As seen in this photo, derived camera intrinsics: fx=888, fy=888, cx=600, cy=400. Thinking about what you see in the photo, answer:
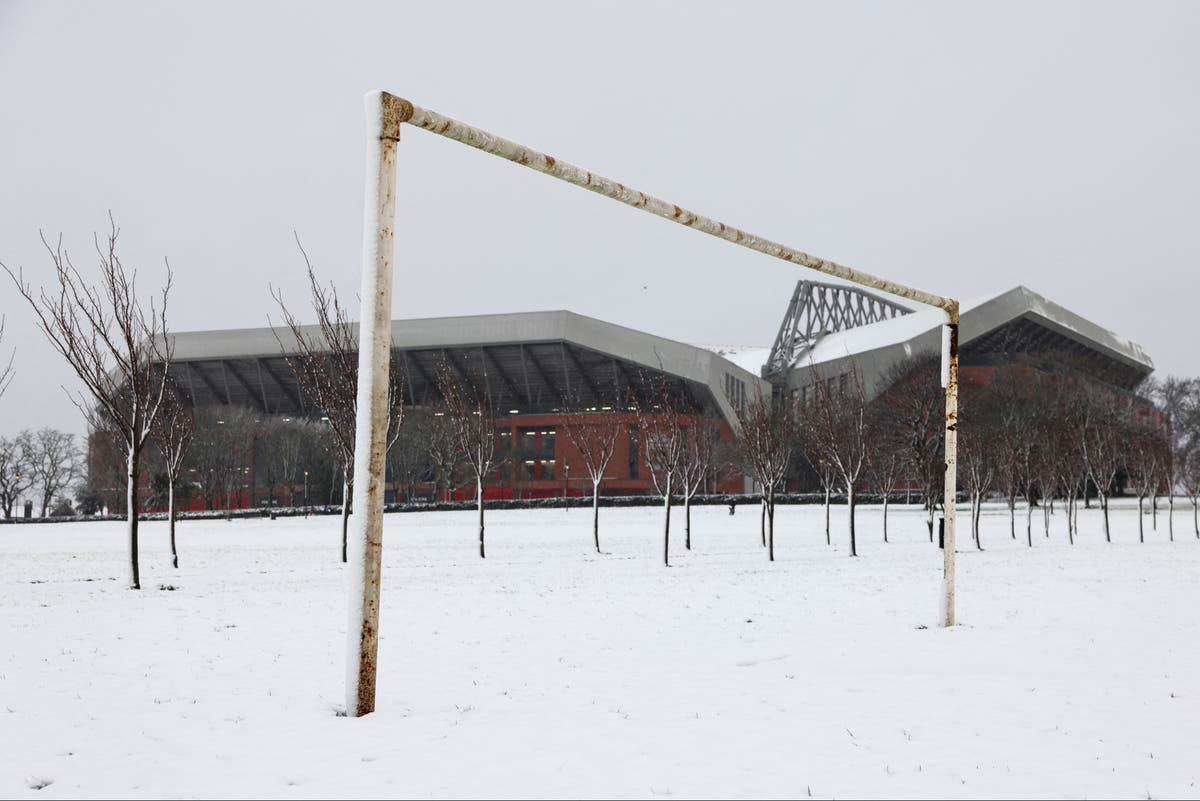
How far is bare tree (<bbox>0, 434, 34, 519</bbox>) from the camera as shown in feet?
200

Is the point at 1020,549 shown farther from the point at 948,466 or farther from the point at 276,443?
the point at 276,443

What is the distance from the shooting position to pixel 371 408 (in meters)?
6.20

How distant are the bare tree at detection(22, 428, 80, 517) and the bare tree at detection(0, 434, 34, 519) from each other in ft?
1.21

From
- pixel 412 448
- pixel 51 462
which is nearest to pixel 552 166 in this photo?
pixel 412 448

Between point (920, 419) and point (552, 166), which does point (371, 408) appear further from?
point (920, 419)

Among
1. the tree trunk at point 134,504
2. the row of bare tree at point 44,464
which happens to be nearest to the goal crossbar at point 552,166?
the tree trunk at point 134,504

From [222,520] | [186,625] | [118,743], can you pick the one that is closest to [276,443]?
[222,520]

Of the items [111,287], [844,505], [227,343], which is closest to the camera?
[111,287]

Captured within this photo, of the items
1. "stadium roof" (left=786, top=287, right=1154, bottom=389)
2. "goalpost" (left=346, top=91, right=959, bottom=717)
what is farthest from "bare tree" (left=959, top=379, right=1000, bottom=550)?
"goalpost" (left=346, top=91, right=959, bottom=717)

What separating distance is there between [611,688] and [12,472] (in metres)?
77.2

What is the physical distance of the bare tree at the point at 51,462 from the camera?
77.5 metres

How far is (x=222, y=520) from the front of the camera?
146 ft

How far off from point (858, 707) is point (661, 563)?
44.8 feet

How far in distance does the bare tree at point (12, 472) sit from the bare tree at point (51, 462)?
1.21 feet
